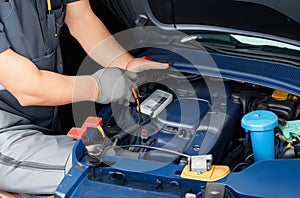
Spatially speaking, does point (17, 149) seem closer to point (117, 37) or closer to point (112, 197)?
point (112, 197)

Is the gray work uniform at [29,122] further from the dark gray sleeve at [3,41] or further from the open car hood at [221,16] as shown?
the open car hood at [221,16]

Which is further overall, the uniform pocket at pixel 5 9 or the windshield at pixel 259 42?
the windshield at pixel 259 42

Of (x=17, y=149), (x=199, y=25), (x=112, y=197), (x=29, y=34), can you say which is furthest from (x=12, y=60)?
(x=199, y=25)

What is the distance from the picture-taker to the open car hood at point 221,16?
1741 millimetres

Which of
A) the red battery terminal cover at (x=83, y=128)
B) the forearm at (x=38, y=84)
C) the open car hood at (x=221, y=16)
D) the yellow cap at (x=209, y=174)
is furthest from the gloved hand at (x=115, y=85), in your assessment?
the yellow cap at (x=209, y=174)

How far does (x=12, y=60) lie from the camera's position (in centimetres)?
168

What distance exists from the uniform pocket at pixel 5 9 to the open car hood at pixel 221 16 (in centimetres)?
50

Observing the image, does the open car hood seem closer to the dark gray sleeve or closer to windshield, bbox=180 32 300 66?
windshield, bbox=180 32 300 66

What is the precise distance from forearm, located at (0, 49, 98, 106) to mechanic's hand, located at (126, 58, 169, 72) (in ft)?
0.50

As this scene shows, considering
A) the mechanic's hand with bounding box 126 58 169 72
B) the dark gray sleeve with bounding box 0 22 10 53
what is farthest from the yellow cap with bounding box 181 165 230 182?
the dark gray sleeve with bounding box 0 22 10 53

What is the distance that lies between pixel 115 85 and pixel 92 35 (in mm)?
406

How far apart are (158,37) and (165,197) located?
838mm

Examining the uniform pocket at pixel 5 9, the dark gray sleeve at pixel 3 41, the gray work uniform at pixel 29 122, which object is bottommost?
the gray work uniform at pixel 29 122

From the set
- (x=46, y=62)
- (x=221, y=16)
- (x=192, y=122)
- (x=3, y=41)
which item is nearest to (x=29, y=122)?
(x=46, y=62)
